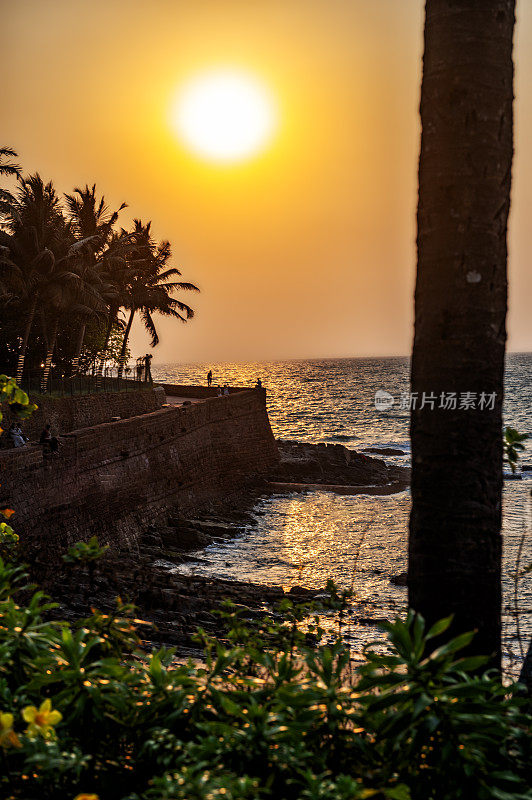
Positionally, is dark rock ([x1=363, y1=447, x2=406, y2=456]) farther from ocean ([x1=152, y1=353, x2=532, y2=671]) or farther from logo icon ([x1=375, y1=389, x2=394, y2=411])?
logo icon ([x1=375, y1=389, x2=394, y2=411])

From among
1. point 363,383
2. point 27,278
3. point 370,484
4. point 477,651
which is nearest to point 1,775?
point 477,651

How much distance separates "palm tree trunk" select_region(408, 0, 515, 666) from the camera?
319 cm

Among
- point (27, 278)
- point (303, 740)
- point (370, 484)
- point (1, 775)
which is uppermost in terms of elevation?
point (27, 278)

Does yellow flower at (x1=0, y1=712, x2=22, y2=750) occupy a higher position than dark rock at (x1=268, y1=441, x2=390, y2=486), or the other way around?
yellow flower at (x1=0, y1=712, x2=22, y2=750)

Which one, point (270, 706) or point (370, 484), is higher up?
point (270, 706)

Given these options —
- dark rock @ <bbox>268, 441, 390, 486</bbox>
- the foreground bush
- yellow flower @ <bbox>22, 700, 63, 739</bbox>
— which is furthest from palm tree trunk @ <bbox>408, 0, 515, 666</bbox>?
dark rock @ <bbox>268, 441, 390, 486</bbox>

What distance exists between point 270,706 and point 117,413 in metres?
27.7

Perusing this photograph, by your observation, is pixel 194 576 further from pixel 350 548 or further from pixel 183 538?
pixel 350 548

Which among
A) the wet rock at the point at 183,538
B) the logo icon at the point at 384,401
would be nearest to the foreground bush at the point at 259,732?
the wet rock at the point at 183,538

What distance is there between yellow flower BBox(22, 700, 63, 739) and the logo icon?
93.1 metres

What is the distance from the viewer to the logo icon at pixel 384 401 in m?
96.0

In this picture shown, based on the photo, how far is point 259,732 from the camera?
2.38 metres

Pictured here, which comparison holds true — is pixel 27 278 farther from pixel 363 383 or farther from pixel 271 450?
pixel 363 383

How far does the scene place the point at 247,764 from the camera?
7.76 feet
